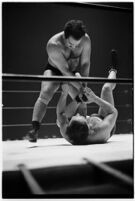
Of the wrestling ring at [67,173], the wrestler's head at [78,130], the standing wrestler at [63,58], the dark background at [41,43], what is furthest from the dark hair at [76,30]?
the dark background at [41,43]

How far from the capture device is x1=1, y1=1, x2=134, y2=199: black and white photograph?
0.96m

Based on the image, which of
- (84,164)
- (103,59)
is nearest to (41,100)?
(84,164)

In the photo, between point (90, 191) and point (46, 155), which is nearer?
point (90, 191)

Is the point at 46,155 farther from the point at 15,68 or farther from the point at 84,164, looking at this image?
the point at 15,68

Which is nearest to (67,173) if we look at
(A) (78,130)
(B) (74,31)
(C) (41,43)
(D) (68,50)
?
(A) (78,130)

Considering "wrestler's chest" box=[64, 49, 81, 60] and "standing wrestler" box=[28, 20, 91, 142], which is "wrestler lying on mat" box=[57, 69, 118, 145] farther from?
"wrestler's chest" box=[64, 49, 81, 60]

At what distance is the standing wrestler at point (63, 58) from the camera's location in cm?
173

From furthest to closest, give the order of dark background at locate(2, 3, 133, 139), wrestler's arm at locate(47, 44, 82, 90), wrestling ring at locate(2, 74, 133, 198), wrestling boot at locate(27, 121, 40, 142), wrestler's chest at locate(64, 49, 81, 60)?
dark background at locate(2, 3, 133, 139) → wrestler's chest at locate(64, 49, 81, 60) → wrestler's arm at locate(47, 44, 82, 90) → wrestling boot at locate(27, 121, 40, 142) → wrestling ring at locate(2, 74, 133, 198)

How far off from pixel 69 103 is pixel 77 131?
0.62 metres

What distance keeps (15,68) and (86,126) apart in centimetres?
181

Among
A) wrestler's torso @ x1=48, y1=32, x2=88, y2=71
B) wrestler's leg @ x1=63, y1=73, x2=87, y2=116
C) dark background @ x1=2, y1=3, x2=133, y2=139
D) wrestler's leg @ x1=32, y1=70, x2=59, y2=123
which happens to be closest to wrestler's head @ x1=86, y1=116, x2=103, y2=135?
wrestler's leg @ x1=63, y1=73, x2=87, y2=116

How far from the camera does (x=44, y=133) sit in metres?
3.47

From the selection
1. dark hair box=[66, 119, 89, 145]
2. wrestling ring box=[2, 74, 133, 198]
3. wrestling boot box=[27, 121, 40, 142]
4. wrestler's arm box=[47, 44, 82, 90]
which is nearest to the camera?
wrestling ring box=[2, 74, 133, 198]

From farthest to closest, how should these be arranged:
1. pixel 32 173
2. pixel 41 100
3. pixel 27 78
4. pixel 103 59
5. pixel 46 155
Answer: pixel 103 59
pixel 41 100
pixel 46 155
pixel 32 173
pixel 27 78
